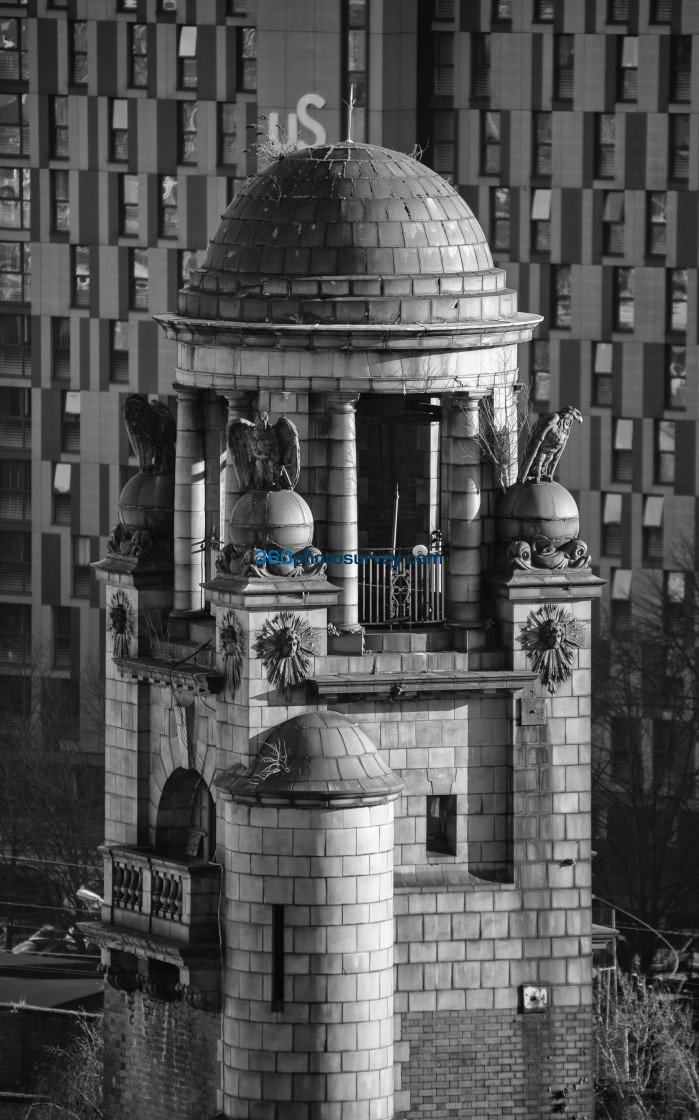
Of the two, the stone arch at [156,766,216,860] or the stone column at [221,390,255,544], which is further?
the stone arch at [156,766,216,860]

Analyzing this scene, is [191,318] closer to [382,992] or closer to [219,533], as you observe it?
[219,533]

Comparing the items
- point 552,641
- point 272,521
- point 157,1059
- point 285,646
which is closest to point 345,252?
point 272,521

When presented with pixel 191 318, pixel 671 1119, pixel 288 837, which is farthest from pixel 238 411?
pixel 671 1119

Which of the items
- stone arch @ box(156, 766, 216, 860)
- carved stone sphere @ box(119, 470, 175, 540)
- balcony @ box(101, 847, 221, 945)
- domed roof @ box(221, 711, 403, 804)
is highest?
carved stone sphere @ box(119, 470, 175, 540)

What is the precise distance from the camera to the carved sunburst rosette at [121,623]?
10644cm

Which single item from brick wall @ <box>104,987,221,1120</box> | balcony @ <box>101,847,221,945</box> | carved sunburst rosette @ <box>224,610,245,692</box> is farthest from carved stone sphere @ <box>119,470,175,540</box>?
brick wall @ <box>104,987,221,1120</box>

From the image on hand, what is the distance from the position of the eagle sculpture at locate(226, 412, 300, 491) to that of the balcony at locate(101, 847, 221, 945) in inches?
340

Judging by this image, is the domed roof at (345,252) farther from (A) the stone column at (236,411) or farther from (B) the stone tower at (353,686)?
(A) the stone column at (236,411)

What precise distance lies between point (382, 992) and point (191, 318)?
1492 centimetres

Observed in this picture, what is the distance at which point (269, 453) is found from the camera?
99.6m

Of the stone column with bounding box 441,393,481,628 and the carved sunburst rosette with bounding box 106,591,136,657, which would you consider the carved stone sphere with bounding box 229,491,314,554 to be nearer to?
the stone column with bounding box 441,393,481,628

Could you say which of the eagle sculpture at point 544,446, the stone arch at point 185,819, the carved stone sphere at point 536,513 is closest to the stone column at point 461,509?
the carved stone sphere at point 536,513

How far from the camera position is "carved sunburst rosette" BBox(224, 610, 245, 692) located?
329 ft

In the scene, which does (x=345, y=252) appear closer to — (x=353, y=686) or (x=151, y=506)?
(x=151, y=506)
